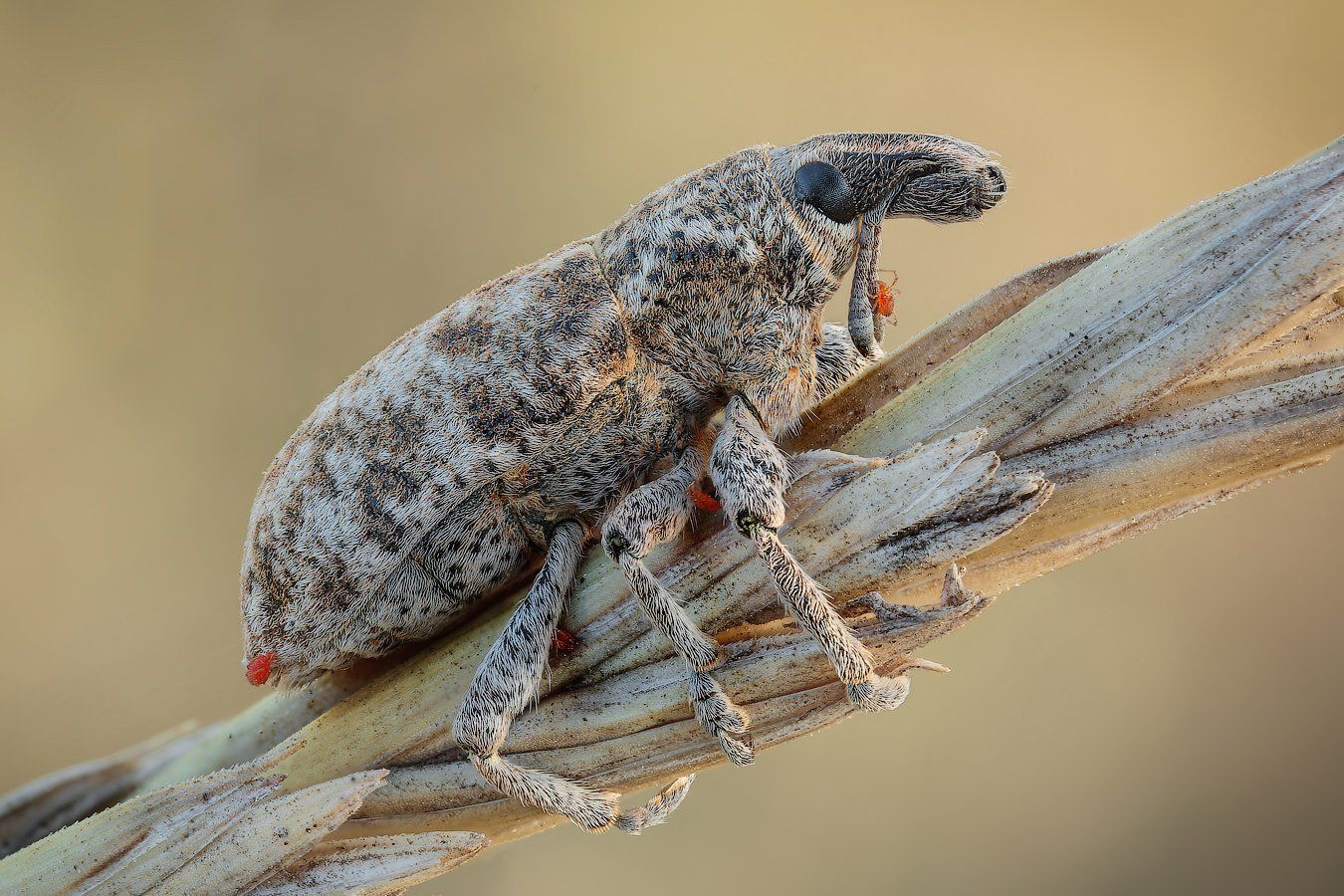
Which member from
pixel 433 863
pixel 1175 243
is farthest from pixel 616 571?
pixel 1175 243

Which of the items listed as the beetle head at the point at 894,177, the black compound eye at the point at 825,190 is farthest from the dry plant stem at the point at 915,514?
the black compound eye at the point at 825,190

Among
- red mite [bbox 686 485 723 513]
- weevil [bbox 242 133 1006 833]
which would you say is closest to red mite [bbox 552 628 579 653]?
weevil [bbox 242 133 1006 833]

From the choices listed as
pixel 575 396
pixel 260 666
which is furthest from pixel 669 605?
pixel 260 666

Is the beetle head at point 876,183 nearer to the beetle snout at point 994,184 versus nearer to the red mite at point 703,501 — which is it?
the beetle snout at point 994,184

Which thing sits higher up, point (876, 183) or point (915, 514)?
point (876, 183)

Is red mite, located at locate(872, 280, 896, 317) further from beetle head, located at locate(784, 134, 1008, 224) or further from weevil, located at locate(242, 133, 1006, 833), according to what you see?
beetle head, located at locate(784, 134, 1008, 224)

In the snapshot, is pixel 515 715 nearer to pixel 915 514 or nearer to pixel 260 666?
pixel 260 666
